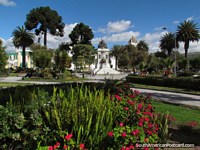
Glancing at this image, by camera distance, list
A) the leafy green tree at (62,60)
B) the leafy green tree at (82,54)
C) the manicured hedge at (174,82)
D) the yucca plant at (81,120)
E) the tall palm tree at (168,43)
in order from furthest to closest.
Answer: the tall palm tree at (168,43)
the leafy green tree at (82,54)
the leafy green tree at (62,60)
the manicured hedge at (174,82)
the yucca plant at (81,120)

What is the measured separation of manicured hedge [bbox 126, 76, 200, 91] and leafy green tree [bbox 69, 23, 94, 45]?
171ft

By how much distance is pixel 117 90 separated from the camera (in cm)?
745

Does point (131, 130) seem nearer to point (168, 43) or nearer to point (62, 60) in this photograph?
point (62, 60)

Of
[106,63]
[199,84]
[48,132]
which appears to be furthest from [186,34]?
[48,132]

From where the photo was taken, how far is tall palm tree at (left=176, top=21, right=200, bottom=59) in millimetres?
68125

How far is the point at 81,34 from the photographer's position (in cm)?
8556

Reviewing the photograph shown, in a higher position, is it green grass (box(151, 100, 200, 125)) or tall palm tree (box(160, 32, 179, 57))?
tall palm tree (box(160, 32, 179, 57))

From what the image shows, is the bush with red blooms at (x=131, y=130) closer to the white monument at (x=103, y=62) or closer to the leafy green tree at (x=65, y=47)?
the white monument at (x=103, y=62)

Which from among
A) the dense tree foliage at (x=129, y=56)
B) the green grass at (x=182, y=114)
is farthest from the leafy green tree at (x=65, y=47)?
the green grass at (x=182, y=114)

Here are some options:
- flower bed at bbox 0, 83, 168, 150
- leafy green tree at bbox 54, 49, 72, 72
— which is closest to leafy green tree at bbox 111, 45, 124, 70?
leafy green tree at bbox 54, 49, 72, 72

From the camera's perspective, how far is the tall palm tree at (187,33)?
224ft

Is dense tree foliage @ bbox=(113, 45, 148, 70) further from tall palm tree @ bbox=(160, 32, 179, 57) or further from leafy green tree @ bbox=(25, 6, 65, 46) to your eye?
leafy green tree @ bbox=(25, 6, 65, 46)

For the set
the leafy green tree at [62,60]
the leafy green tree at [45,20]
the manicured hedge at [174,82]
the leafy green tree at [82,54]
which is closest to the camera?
the manicured hedge at [174,82]

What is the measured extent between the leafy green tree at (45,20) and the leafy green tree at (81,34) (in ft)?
65.9
